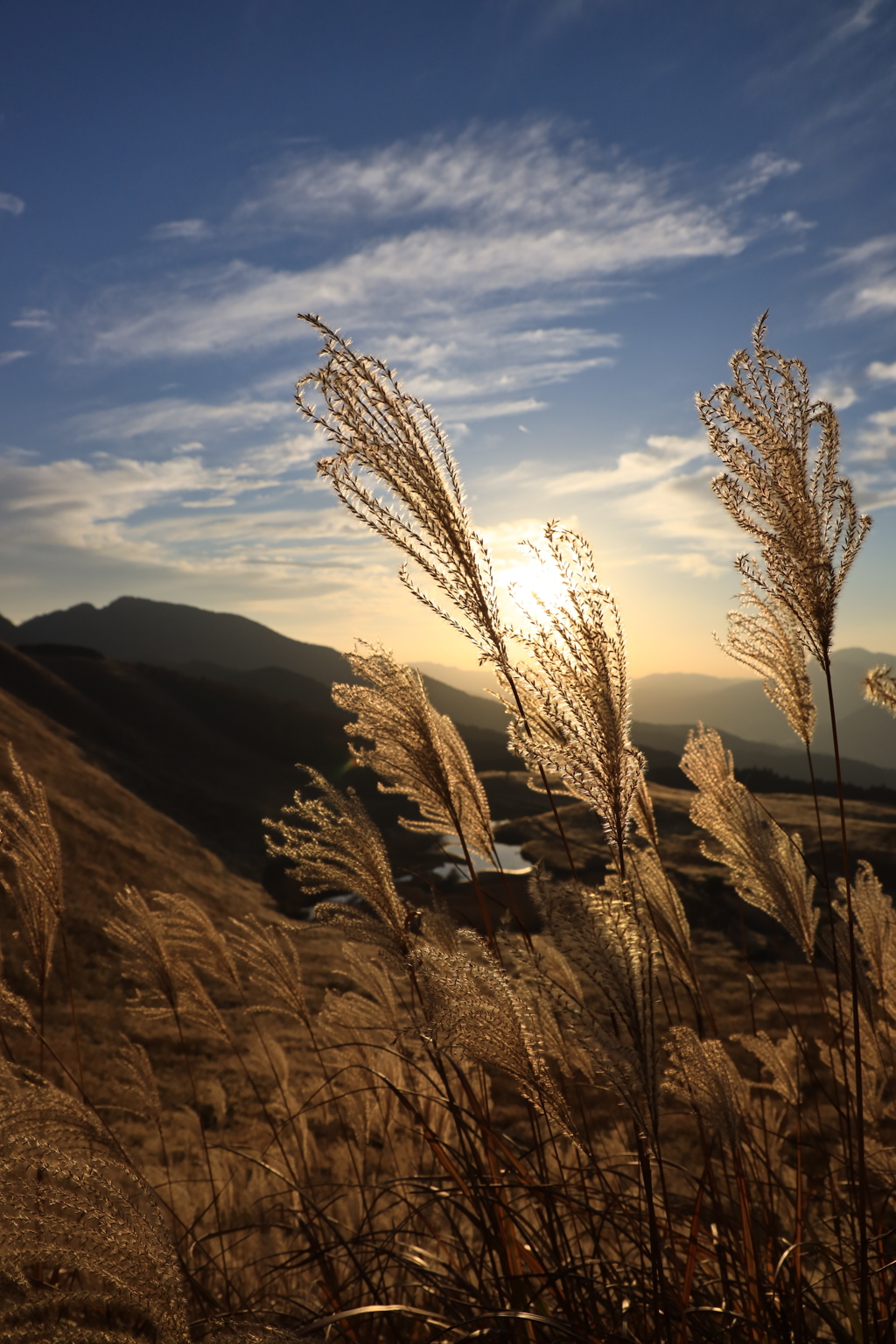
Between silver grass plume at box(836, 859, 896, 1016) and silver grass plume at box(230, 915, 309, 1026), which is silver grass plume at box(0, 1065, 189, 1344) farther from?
silver grass plume at box(836, 859, 896, 1016)

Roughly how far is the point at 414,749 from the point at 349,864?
348mm

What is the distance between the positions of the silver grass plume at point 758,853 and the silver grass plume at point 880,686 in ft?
3.27

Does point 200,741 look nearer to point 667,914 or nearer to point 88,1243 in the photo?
point 667,914

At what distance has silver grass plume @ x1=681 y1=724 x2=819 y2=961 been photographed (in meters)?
2.28

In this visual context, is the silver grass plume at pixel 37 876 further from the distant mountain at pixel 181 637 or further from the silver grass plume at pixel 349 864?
the distant mountain at pixel 181 637

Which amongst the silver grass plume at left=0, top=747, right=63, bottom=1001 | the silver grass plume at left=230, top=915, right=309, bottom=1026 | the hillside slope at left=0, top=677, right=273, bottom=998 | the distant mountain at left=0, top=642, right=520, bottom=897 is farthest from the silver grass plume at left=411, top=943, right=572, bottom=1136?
the distant mountain at left=0, top=642, right=520, bottom=897

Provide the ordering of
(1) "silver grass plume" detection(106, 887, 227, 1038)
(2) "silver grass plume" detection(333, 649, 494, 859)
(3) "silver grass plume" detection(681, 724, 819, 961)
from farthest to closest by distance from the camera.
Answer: (1) "silver grass plume" detection(106, 887, 227, 1038)
(3) "silver grass plume" detection(681, 724, 819, 961)
(2) "silver grass plume" detection(333, 649, 494, 859)

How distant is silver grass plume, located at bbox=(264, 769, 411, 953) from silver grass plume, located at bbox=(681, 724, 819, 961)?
1.19m

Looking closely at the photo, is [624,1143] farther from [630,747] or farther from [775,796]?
[775,796]

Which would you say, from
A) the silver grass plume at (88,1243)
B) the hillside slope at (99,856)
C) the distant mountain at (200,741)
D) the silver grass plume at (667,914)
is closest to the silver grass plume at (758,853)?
the silver grass plume at (667,914)

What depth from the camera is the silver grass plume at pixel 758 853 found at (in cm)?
228

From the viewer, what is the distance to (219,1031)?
285 cm

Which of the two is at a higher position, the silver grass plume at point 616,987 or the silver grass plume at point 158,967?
the silver grass plume at point 616,987

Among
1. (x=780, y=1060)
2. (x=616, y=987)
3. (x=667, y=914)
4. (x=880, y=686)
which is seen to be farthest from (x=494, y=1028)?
(x=880, y=686)
